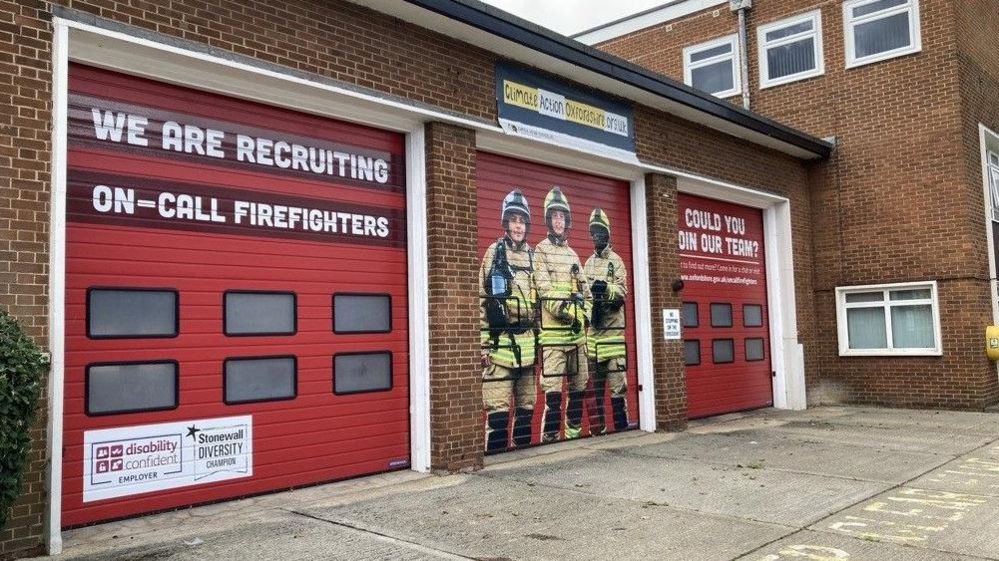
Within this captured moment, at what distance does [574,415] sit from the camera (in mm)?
10281

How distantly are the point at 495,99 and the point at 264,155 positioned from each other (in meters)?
2.93

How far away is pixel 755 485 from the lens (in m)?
7.50

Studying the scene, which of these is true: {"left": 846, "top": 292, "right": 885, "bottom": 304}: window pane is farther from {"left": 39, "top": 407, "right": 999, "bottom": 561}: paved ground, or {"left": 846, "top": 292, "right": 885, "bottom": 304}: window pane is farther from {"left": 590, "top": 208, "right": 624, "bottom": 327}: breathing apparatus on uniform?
{"left": 590, "top": 208, "right": 624, "bottom": 327}: breathing apparatus on uniform

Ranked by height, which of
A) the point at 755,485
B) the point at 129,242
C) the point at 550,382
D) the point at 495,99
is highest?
the point at 495,99

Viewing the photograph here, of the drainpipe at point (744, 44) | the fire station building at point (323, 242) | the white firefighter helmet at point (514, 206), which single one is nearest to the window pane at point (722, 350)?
the fire station building at point (323, 242)

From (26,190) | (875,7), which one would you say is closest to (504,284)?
(26,190)

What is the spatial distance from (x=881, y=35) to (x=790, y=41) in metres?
1.69

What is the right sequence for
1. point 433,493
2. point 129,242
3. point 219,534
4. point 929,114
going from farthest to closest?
1. point 929,114
2. point 433,493
3. point 129,242
4. point 219,534

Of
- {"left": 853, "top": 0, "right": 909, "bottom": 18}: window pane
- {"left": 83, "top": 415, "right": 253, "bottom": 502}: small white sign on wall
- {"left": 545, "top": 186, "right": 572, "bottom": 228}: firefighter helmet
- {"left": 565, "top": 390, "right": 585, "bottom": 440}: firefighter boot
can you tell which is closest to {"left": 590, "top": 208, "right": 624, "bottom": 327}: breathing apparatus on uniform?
{"left": 545, "top": 186, "right": 572, "bottom": 228}: firefighter helmet

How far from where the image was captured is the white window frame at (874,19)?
14211 millimetres

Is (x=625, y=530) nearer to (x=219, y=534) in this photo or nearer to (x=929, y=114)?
(x=219, y=534)

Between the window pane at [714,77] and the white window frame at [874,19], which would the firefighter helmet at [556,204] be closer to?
the white window frame at [874,19]

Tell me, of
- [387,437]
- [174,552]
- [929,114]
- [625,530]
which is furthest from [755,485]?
[929,114]

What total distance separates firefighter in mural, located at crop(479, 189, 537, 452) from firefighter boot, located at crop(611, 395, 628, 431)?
170cm
